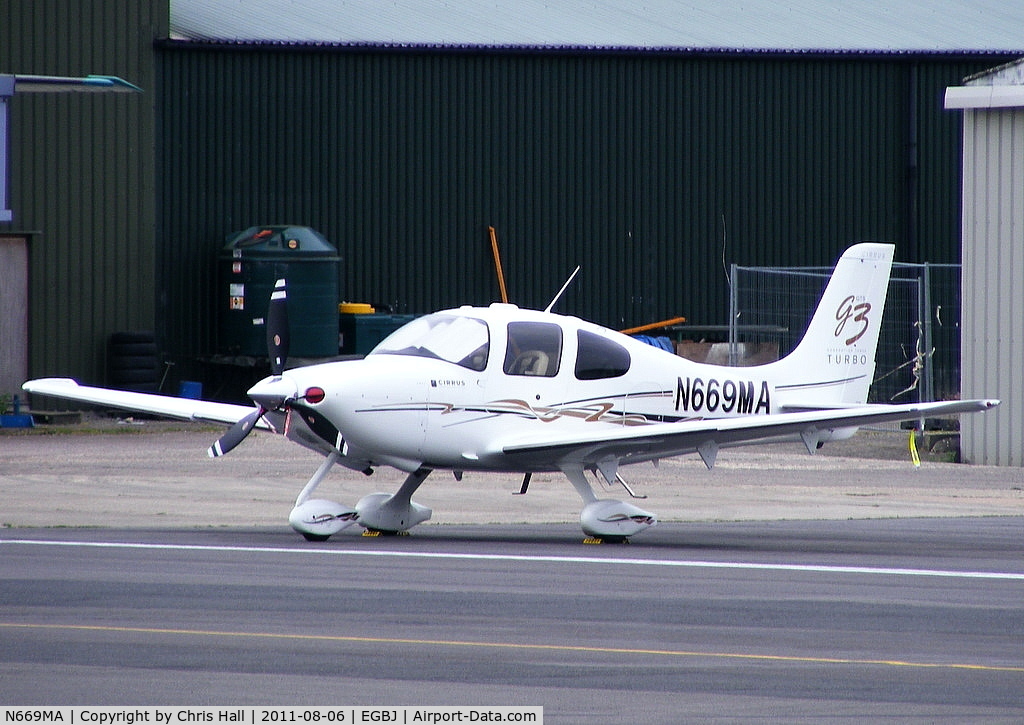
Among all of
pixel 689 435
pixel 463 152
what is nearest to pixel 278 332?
pixel 689 435

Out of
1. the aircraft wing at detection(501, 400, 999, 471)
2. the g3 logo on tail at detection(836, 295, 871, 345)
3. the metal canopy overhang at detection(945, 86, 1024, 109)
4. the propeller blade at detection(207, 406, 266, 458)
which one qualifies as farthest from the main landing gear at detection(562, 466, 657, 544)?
the metal canopy overhang at detection(945, 86, 1024, 109)

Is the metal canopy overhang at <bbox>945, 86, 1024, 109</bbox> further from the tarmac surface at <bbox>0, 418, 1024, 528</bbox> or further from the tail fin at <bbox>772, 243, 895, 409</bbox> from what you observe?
the tail fin at <bbox>772, 243, 895, 409</bbox>

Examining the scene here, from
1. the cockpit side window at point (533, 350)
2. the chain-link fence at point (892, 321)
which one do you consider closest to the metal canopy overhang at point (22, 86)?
the cockpit side window at point (533, 350)

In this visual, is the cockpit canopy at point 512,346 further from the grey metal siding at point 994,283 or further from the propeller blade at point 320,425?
the grey metal siding at point 994,283

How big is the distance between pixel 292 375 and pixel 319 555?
1.51 meters

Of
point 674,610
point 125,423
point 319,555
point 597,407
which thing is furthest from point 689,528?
point 125,423

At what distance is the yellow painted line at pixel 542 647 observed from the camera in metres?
8.41

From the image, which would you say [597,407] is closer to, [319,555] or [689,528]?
[689,528]

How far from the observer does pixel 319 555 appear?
1300cm

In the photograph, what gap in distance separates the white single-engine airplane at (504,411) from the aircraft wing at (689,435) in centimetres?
2

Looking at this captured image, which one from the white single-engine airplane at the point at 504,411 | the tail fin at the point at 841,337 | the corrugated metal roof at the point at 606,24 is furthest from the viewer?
the corrugated metal roof at the point at 606,24
